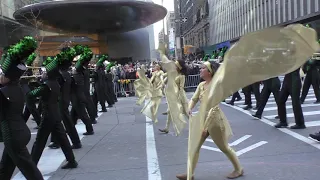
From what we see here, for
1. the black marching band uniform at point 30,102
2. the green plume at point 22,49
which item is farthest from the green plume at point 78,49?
the green plume at point 22,49

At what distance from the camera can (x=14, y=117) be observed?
447 centimetres

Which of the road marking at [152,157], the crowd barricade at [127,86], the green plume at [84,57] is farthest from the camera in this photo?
the crowd barricade at [127,86]

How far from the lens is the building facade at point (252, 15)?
99.3 feet

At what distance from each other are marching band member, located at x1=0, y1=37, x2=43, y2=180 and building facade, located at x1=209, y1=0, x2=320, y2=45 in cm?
1722

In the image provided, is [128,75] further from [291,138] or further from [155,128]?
[291,138]

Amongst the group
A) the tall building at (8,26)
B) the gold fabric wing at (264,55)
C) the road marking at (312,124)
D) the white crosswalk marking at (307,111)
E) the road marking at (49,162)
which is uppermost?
the tall building at (8,26)

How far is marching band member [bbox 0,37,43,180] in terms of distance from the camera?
442 cm

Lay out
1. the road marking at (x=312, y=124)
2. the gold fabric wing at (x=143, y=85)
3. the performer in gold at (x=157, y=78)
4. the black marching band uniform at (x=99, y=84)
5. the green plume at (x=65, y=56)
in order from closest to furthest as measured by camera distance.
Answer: the green plume at (x=65, y=56) → the road marking at (x=312, y=124) → the performer in gold at (x=157, y=78) → the gold fabric wing at (x=143, y=85) → the black marching band uniform at (x=99, y=84)

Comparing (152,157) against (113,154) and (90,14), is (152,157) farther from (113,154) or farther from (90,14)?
(90,14)

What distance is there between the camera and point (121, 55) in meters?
57.0

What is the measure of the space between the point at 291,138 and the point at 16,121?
550cm

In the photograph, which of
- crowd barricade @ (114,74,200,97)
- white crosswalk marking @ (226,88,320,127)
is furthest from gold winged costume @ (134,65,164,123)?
crowd barricade @ (114,74,200,97)

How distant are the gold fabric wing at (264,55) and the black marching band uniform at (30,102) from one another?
93.1 inches

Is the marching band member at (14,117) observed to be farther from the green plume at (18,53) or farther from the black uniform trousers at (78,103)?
the black uniform trousers at (78,103)
